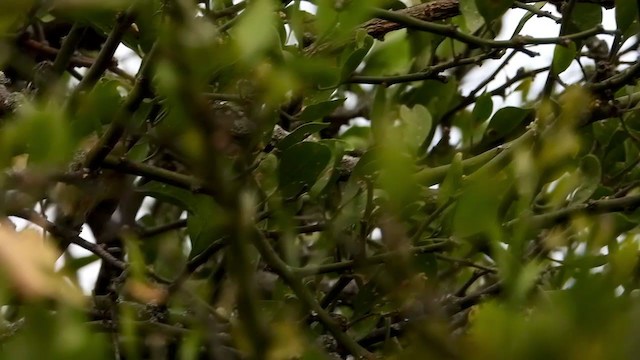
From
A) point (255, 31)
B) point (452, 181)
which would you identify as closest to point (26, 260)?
point (255, 31)

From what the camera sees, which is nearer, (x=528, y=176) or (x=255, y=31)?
(x=255, y=31)

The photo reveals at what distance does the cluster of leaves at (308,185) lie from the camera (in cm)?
39

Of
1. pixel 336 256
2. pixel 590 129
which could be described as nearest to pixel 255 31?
pixel 336 256

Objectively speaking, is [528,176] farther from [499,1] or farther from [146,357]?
[146,357]

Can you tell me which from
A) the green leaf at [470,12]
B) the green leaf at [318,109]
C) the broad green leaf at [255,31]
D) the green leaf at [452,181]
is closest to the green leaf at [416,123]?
the green leaf at [470,12]

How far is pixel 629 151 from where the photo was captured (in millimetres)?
1178

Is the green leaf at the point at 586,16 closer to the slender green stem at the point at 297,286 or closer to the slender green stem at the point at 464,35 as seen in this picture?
the slender green stem at the point at 464,35

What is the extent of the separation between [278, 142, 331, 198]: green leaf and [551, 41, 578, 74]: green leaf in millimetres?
231

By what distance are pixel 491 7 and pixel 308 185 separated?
27 centimetres

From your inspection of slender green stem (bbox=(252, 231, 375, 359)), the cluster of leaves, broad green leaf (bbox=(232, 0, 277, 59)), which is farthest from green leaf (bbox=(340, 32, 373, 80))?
broad green leaf (bbox=(232, 0, 277, 59))

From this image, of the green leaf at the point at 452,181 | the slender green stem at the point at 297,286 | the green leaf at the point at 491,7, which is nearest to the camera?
the slender green stem at the point at 297,286

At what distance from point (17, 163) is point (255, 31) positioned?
1.25 ft

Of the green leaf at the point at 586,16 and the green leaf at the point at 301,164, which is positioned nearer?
the green leaf at the point at 301,164

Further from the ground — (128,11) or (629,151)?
(128,11)
